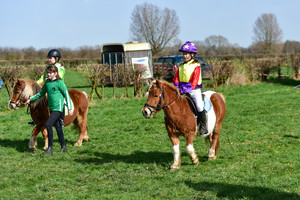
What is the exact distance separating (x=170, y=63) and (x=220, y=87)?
A: 15.5ft

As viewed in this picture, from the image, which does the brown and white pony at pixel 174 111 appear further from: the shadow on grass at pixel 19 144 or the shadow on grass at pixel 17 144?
the shadow on grass at pixel 17 144

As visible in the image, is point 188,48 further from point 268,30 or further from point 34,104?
point 268,30

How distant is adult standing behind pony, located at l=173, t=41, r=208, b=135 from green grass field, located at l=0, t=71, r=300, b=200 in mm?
1093

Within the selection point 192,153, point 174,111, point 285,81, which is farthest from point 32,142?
point 285,81

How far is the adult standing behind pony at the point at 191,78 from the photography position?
6.61m

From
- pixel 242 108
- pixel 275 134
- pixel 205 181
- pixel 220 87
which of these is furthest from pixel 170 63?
pixel 205 181

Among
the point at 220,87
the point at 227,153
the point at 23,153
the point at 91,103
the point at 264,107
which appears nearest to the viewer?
the point at 227,153

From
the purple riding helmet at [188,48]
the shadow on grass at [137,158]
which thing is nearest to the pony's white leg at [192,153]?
the shadow on grass at [137,158]

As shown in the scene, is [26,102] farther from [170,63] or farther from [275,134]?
[170,63]

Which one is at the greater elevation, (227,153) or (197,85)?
(197,85)

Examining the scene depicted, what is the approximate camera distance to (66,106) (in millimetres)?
8305

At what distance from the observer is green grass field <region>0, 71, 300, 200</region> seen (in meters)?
5.55

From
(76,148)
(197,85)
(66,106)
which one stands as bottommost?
(76,148)

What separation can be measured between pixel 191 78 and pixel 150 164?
180cm
